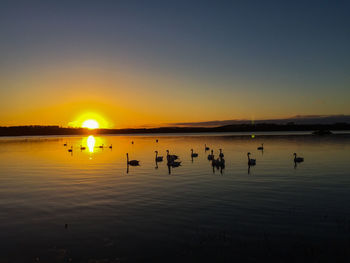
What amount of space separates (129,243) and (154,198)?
883 cm

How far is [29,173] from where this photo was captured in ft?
127

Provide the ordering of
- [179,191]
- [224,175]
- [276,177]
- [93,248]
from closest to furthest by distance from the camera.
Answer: [93,248] < [179,191] < [276,177] < [224,175]

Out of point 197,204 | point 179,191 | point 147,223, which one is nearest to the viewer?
point 147,223

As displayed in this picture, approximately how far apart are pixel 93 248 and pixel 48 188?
17.1 metres

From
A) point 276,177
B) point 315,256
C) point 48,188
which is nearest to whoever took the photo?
point 315,256

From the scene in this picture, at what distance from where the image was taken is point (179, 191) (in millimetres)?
24703

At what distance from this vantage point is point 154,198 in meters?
22.3

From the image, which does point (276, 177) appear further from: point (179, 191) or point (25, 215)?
point (25, 215)

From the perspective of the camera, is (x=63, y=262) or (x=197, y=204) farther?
(x=197, y=204)

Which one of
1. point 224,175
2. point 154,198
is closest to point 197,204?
point 154,198

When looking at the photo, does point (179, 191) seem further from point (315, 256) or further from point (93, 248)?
point (315, 256)

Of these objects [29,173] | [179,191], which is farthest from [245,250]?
[29,173]

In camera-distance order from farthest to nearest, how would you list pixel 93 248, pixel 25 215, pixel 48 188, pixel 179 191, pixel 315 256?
pixel 48 188 → pixel 179 191 → pixel 25 215 → pixel 93 248 → pixel 315 256

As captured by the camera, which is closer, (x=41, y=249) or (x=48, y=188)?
(x=41, y=249)
